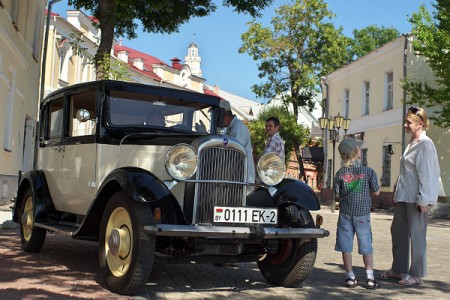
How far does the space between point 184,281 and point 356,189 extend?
202 cm

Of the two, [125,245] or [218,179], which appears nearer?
[125,245]

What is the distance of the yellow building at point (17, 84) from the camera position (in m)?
15.2

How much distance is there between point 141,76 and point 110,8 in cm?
4155

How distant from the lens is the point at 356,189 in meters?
5.98

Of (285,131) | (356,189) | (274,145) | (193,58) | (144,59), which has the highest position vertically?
(193,58)

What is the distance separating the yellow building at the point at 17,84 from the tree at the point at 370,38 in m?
33.5

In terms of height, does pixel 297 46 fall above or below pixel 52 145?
above

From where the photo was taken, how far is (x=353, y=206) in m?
A: 5.97

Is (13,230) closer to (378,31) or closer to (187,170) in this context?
(187,170)

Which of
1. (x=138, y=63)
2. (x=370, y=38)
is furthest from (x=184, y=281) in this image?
(x=138, y=63)

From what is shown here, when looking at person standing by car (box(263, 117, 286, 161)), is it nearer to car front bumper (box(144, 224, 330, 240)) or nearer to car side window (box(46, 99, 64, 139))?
car front bumper (box(144, 224, 330, 240))

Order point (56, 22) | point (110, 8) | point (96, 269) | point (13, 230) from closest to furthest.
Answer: point (96, 269)
point (13, 230)
point (110, 8)
point (56, 22)

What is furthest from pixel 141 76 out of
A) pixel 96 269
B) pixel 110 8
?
pixel 96 269

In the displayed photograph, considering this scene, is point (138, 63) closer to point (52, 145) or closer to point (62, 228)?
point (52, 145)
